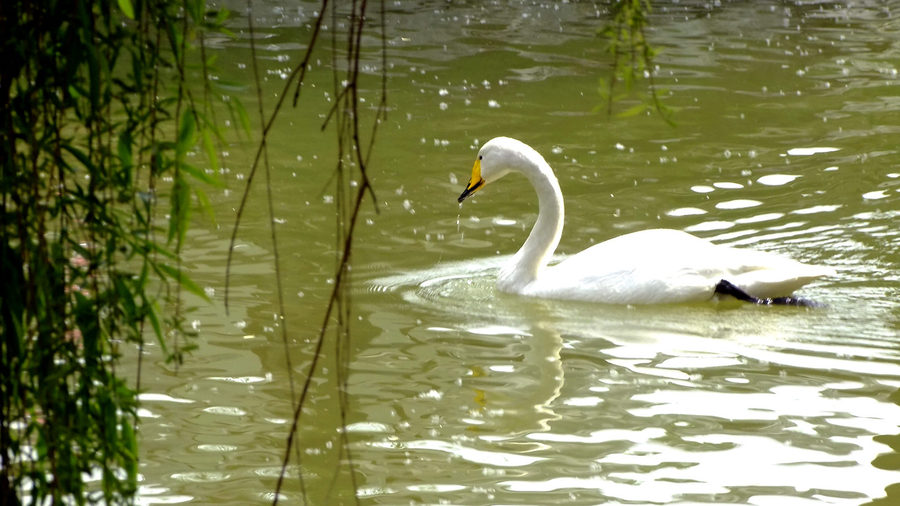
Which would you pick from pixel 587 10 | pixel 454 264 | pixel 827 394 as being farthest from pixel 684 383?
pixel 587 10

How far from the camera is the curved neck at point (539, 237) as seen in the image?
861 cm

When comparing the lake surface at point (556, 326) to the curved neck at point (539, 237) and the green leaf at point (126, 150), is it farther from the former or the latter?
the green leaf at point (126, 150)

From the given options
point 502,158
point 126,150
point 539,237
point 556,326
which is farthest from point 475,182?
point 126,150

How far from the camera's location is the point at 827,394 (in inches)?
253

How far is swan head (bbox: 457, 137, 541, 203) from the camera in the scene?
29.1 feet

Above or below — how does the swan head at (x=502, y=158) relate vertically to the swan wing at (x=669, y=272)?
above

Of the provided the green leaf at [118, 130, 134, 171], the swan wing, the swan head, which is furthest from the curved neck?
the green leaf at [118, 130, 134, 171]

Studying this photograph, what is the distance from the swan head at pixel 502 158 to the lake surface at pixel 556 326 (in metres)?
0.61

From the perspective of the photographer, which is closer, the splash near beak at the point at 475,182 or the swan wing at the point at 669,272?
the swan wing at the point at 669,272

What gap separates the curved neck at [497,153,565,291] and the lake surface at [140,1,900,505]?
0.15 m

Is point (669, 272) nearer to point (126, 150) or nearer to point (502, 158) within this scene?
point (502, 158)

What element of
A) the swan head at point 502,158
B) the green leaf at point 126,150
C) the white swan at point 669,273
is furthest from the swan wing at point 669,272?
the green leaf at point 126,150

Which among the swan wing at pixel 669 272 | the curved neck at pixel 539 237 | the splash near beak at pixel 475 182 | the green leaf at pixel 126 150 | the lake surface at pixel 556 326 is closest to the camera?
the green leaf at pixel 126 150

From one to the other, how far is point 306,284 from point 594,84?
736 cm
